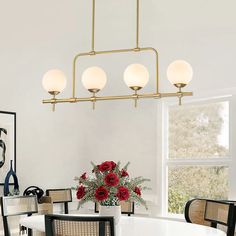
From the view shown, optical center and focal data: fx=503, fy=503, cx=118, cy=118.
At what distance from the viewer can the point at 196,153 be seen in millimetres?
5129

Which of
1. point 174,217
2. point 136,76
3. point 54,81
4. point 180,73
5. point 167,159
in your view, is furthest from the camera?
point 167,159

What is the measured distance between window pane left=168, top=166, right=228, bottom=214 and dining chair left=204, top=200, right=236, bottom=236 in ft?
3.90

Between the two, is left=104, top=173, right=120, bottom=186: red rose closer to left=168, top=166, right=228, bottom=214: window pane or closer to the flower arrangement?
the flower arrangement

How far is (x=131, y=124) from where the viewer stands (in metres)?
5.63

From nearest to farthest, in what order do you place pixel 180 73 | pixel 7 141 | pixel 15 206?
1. pixel 180 73
2. pixel 15 206
3. pixel 7 141

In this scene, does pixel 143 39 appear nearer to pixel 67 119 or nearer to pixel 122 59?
pixel 122 59

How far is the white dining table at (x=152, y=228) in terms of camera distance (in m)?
3.02

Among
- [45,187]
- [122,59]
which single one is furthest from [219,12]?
[45,187]

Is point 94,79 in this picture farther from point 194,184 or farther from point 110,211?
point 194,184

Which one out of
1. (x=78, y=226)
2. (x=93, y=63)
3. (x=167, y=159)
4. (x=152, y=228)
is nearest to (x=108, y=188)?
(x=152, y=228)

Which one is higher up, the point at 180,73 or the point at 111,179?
the point at 180,73

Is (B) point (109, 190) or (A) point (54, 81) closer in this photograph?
(B) point (109, 190)

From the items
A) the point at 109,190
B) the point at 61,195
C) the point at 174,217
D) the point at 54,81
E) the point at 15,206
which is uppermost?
the point at 54,81

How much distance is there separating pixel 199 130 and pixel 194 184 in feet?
1.81
